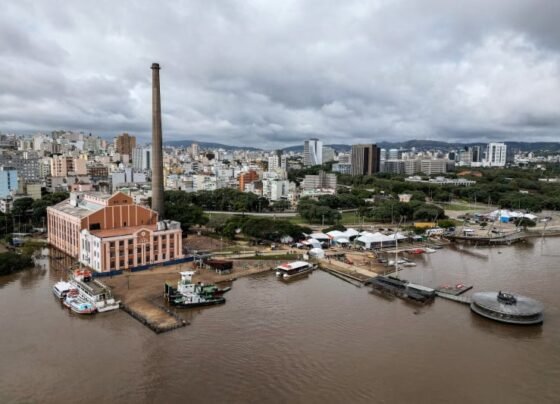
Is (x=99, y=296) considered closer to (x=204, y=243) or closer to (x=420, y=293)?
(x=204, y=243)

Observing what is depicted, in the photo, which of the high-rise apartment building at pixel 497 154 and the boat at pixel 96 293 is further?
the high-rise apartment building at pixel 497 154

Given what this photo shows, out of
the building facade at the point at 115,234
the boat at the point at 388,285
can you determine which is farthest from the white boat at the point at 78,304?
the boat at the point at 388,285

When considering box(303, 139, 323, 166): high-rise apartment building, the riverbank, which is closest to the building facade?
the riverbank

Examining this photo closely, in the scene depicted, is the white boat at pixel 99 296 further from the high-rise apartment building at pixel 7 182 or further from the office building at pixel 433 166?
the office building at pixel 433 166

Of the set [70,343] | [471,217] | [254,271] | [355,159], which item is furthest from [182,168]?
[70,343]

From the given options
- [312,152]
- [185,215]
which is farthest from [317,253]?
[312,152]

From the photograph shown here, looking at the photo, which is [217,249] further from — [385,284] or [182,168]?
[182,168]

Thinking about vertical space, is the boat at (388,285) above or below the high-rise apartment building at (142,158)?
below
